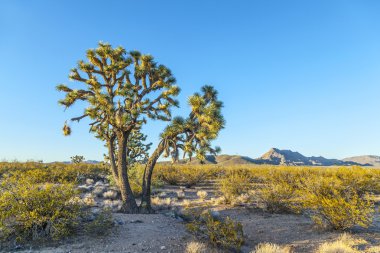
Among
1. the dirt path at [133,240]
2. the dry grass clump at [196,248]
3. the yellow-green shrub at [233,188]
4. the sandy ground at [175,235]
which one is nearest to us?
the dry grass clump at [196,248]

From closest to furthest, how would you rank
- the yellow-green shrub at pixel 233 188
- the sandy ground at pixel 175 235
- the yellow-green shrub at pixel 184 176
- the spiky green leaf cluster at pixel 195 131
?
the sandy ground at pixel 175 235
the spiky green leaf cluster at pixel 195 131
the yellow-green shrub at pixel 233 188
the yellow-green shrub at pixel 184 176

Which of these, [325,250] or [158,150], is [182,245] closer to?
[325,250]

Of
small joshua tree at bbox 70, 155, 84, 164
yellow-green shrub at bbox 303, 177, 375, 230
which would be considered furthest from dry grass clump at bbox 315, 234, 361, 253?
small joshua tree at bbox 70, 155, 84, 164

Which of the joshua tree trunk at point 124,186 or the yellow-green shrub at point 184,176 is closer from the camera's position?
the joshua tree trunk at point 124,186

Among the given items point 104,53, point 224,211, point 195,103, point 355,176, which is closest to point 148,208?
Result: point 224,211

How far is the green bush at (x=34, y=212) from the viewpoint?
7473 millimetres

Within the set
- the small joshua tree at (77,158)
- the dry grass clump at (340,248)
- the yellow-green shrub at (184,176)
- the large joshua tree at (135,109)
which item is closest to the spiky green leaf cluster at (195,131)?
the large joshua tree at (135,109)

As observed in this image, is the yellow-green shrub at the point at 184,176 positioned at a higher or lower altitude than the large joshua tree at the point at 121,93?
lower

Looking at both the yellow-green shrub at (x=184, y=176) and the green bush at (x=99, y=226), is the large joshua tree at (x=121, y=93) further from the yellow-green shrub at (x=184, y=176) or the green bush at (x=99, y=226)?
the yellow-green shrub at (x=184, y=176)

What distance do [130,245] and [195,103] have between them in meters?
6.46

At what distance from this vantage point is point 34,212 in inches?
297

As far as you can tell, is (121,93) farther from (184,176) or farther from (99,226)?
(184,176)

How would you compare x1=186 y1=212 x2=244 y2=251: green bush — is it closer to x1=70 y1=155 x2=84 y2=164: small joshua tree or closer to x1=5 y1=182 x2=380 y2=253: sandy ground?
x1=5 y1=182 x2=380 y2=253: sandy ground

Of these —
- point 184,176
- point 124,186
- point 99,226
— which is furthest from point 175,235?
point 184,176
